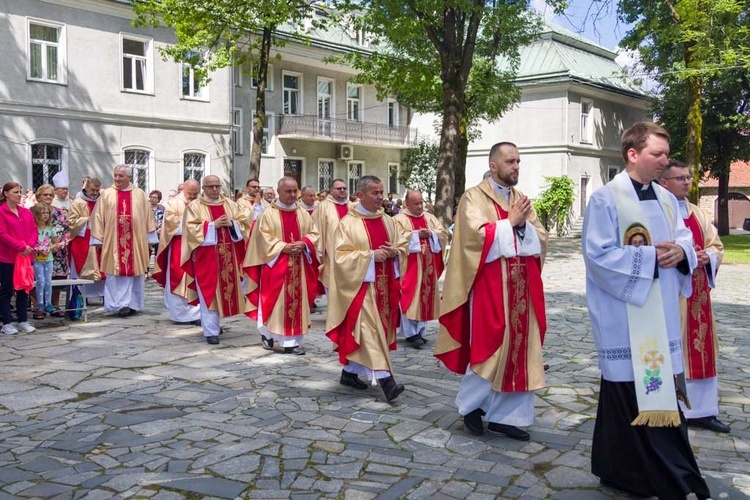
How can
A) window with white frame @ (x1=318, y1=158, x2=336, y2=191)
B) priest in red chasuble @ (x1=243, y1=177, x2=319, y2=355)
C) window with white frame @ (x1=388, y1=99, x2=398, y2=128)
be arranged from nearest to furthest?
1. priest in red chasuble @ (x1=243, y1=177, x2=319, y2=355)
2. window with white frame @ (x1=318, y1=158, x2=336, y2=191)
3. window with white frame @ (x1=388, y1=99, x2=398, y2=128)

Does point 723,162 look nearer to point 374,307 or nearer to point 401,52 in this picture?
point 401,52

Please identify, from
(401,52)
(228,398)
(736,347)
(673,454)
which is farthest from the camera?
(401,52)

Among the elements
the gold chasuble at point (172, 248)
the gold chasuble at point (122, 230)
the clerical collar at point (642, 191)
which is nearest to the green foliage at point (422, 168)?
the gold chasuble at point (122, 230)

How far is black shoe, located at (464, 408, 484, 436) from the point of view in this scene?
5582 mm

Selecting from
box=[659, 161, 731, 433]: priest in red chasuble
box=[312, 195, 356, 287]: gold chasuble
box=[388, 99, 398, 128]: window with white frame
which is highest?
box=[388, 99, 398, 128]: window with white frame

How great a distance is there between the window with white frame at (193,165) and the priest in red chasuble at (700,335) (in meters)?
21.9

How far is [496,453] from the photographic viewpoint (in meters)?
5.19

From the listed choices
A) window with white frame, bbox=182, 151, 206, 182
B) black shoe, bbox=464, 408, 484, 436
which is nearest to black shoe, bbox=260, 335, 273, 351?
black shoe, bbox=464, 408, 484, 436

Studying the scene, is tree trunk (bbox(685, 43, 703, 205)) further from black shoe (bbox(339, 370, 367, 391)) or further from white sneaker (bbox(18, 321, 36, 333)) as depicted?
white sneaker (bbox(18, 321, 36, 333))

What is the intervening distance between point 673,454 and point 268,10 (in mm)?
15674

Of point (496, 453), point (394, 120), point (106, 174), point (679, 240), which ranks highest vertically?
point (394, 120)

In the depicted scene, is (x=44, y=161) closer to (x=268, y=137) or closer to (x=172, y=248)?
(x=268, y=137)

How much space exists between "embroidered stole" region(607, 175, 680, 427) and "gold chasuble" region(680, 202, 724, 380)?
4.57 feet

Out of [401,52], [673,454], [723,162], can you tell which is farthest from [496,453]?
[723,162]
